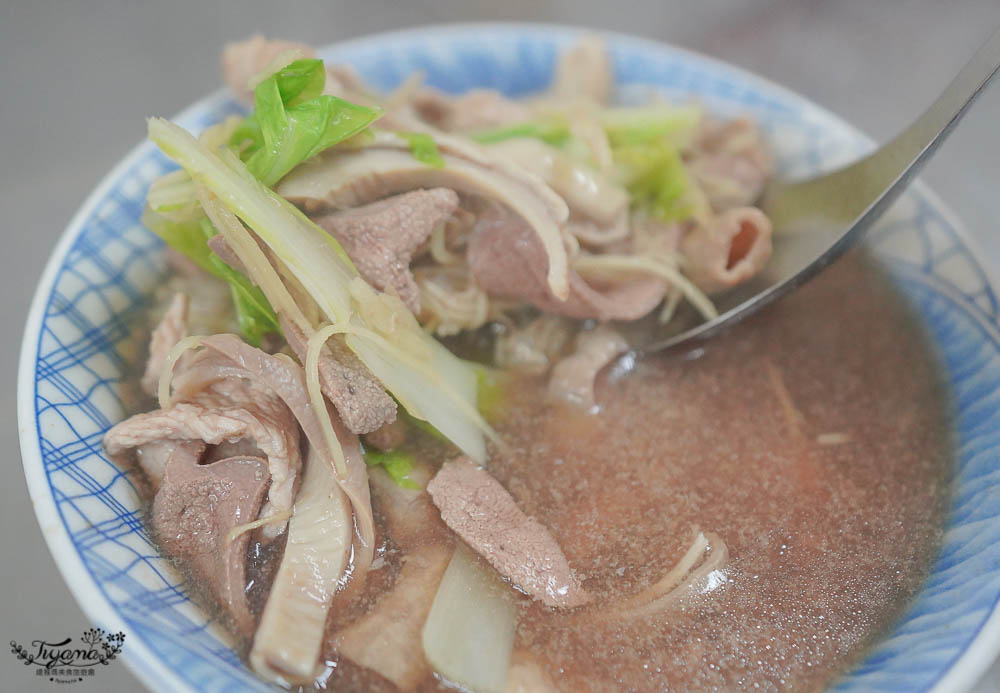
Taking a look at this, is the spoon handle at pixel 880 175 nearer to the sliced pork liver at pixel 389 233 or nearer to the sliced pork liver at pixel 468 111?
the sliced pork liver at pixel 468 111

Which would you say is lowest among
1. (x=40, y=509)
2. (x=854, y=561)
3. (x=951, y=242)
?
(x=854, y=561)

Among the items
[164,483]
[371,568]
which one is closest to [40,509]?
[164,483]

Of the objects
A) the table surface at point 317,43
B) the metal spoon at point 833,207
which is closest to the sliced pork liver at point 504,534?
the metal spoon at point 833,207

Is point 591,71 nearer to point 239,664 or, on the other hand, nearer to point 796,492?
point 796,492

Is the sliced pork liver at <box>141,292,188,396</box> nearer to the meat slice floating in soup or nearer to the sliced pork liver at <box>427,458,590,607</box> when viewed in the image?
the meat slice floating in soup

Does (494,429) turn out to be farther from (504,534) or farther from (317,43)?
(317,43)

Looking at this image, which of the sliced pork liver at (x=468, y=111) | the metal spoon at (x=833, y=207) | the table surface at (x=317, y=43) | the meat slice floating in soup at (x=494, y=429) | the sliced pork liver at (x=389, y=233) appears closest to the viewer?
the meat slice floating in soup at (x=494, y=429)
